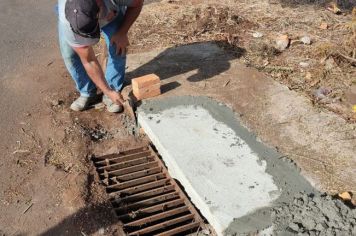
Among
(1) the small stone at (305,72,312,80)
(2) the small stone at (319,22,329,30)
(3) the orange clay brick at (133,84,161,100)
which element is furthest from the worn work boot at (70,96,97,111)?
(2) the small stone at (319,22,329,30)

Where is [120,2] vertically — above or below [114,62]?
above

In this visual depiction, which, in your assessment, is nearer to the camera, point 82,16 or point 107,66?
point 82,16

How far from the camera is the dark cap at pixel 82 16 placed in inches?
129

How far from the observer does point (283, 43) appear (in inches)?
219

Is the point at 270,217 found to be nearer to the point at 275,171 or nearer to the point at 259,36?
the point at 275,171

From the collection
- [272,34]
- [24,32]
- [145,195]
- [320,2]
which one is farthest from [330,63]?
[24,32]

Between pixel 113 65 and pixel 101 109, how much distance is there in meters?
0.50

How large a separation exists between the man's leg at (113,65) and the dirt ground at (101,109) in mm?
130

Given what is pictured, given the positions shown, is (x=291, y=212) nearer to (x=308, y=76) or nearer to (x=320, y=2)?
(x=308, y=76)

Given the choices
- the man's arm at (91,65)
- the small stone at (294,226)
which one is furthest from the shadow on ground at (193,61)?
the small stone at (294,226)

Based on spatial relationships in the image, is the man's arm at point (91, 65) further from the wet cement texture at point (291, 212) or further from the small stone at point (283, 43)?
the small stone at point (283, 43)

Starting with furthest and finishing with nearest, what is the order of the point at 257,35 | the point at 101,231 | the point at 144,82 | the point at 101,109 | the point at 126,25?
the point at 257,35 < the point at 101,109 < the point at 144,82 < the point at 126,25 < the point at 101,231

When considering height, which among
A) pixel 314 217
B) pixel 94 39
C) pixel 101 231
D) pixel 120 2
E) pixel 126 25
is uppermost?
pixel 120 2

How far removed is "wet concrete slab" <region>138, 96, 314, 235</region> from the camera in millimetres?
3115
